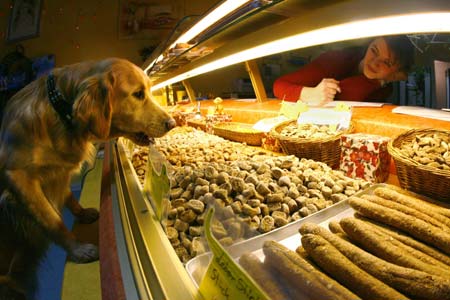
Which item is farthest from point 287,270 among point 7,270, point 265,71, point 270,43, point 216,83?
point 216,83

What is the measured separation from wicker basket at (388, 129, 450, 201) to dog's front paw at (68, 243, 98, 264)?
123cm

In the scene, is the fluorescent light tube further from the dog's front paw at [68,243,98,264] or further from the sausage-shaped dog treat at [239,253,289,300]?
the dog's front paw at [68,243,98,264]

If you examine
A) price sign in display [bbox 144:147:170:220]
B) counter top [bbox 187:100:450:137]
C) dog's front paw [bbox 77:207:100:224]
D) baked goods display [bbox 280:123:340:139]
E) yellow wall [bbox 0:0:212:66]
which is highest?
yellow wall [bbox 0:0:212:66]

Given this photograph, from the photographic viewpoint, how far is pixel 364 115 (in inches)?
71.8

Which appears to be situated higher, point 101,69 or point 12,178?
point 101,69

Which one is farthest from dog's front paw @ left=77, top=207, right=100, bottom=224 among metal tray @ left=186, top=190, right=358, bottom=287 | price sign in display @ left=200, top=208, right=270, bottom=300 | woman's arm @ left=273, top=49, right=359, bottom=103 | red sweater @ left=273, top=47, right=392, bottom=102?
woman's arm @ left=273, top=49, right=359, bottom=103

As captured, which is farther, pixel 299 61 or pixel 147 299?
pixel 299 61

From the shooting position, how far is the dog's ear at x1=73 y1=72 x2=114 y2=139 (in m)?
1.46

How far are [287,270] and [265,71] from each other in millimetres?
8198

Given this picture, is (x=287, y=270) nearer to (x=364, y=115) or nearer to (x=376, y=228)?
(x=376, y=228)

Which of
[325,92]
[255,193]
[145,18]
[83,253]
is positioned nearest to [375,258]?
[255,193]

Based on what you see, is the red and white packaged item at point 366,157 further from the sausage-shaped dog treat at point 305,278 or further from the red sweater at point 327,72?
the red sweater at point 327,72

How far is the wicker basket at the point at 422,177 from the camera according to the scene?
1.02 meters

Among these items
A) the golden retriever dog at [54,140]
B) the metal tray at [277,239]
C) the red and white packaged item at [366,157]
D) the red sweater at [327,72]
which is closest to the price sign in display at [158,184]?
the metal tray at [277,239]
